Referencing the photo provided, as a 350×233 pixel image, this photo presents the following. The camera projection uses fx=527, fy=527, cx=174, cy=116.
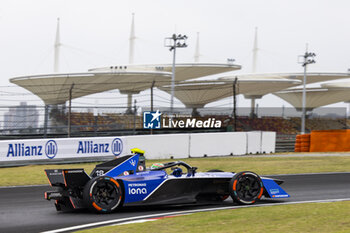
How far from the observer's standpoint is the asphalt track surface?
808cm

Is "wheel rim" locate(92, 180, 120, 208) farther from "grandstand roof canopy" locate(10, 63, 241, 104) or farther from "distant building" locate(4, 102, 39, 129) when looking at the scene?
"grandstand roof canopy" locate(10, 63, 241, 104)

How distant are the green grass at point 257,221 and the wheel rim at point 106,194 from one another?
3.75 feet

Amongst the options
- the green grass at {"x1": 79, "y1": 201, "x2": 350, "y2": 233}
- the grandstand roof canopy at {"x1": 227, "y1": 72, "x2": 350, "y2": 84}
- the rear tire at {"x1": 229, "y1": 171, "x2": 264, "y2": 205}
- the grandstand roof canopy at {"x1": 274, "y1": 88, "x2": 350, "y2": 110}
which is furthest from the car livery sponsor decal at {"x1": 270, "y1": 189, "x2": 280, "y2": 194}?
the grandstand roof canopy at {"x1": 274, "y1": 88, "x2": 350, "y2": 110}

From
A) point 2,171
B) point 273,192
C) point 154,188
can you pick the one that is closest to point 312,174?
point 273,192

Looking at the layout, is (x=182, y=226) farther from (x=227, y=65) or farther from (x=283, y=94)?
(x=283, y=94)

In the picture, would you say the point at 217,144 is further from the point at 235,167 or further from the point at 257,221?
the point at 257,221

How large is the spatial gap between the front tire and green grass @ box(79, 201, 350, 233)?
3.70ft

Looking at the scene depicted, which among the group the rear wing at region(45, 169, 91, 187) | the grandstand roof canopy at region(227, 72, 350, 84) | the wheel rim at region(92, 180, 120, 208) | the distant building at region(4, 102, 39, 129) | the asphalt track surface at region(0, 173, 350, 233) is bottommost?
the asphalt track surface at region(0, 173, 350, 233)

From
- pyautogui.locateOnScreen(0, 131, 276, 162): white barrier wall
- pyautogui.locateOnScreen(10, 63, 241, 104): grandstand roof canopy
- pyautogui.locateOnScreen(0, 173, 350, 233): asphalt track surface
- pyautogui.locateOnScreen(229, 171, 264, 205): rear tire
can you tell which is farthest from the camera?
pyautogui.locateOnScreen(10, 63, 241, 104): grandstand roof canopy

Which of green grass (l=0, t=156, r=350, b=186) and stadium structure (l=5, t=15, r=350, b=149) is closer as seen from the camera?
green grass (l=0, t=156, r=350, b=186)

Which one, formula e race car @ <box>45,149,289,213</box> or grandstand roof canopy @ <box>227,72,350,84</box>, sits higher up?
grandstand roof canopy @ <box>227,72,350,84</box>

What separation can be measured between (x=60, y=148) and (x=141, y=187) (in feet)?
31.8

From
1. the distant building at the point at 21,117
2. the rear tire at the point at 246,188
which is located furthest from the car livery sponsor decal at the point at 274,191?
the distant building at the point at 21,117

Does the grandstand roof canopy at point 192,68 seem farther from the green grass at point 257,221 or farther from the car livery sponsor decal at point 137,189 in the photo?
the green grass at point 257,221
